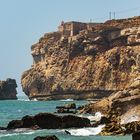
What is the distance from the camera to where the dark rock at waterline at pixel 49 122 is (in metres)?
55.1

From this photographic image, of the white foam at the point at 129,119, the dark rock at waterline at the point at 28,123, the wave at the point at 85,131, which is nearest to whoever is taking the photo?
the wave at the point at 85,131

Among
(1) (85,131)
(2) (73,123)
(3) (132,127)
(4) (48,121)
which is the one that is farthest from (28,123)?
(3) (132,127)

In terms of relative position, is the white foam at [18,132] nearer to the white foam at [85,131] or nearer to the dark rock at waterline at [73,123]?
the white foam at [85,131]

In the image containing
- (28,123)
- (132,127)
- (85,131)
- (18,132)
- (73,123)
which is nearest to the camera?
(132,127)

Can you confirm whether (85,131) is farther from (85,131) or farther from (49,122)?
(49,122)

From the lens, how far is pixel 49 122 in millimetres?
55469

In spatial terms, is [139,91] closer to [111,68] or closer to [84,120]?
[84,120]

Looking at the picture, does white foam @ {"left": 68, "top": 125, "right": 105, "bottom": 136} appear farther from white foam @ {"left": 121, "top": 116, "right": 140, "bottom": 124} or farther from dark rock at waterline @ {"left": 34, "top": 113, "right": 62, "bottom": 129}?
dark rock at waterline @ {"left": 34, "top": 113, "right": 62, "bottom": 129}

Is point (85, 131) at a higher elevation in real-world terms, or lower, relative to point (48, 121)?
lower

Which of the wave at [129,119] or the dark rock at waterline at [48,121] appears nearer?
the wave at [129,119]

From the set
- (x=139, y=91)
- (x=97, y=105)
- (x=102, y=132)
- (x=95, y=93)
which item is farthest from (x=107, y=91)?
(x=102, y=132)

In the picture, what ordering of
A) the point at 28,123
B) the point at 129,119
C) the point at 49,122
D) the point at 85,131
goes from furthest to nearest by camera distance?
the point at 49,122
the point at 28,123
the point at 129,119
the point at 85,131

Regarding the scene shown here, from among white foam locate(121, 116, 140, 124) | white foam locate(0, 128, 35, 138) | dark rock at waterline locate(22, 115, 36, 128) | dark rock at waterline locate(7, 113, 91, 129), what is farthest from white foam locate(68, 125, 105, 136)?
dark rock at waterline locate(22, 115, 36, 128)

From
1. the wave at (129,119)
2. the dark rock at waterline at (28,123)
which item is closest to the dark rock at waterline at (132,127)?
the wave at (129,119)
